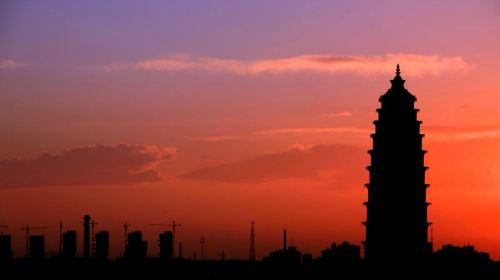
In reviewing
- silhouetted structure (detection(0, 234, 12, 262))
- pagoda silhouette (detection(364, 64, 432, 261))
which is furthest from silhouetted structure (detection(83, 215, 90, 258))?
pagoda silhouette (detection(364, 64, 432, 261))

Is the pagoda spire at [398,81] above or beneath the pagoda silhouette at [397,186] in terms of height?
above

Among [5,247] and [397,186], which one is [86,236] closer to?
[5,247]

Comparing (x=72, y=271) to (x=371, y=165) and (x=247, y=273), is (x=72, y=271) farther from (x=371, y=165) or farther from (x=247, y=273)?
(x=371, y=165)

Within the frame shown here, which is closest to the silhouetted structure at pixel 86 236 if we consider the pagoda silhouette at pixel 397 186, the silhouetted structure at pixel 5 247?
the silhouetted structure at pixel 5 247

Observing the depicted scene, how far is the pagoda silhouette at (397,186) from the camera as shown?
84062 millimetres

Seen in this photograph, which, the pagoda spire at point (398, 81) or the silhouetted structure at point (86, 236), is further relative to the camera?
the silhouetted structure at point (86, 236)

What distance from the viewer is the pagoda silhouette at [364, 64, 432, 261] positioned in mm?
84062

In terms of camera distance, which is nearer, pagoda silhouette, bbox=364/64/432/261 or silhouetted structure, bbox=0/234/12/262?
pagoda silhouette, bbox=364/64/432/261

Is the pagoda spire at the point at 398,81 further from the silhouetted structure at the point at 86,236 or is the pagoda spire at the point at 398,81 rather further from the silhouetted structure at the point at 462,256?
the silhouetted structure at the point at 86,236

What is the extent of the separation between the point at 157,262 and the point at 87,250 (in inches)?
737

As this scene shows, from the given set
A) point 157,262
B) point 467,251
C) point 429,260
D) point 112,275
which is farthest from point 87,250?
point 429,260

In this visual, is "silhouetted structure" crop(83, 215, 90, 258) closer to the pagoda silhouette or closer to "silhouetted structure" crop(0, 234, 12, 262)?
"silhouetted structure" crop(0, 234, 12, 262)

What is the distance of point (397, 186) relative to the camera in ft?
276

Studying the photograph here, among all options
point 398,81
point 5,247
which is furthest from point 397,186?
point 5,247
